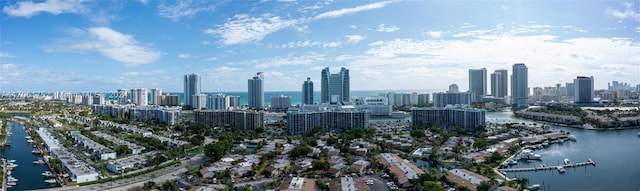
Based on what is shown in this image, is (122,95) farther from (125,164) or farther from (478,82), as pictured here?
(478,82)

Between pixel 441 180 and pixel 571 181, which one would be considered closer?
pixel 441 180

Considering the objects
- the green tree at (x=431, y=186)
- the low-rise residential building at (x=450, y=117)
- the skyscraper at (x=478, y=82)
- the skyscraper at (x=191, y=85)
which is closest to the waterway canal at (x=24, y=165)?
the green tree at (x=431, y=186)

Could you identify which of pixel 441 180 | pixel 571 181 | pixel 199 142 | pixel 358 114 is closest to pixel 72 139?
pixel 199 142

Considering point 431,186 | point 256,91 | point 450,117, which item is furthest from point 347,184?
point 256,91

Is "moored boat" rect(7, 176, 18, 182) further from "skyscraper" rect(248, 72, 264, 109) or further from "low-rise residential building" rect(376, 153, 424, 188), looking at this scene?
"skyscraper" rect(248, 72, 264, 109)

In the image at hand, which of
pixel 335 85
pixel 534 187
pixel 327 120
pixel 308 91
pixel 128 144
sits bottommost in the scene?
pixel 534 187

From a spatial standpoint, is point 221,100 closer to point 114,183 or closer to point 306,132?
point 306,132

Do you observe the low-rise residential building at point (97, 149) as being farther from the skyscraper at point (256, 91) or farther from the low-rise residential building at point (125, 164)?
the skyscraper at point (256, 91)
